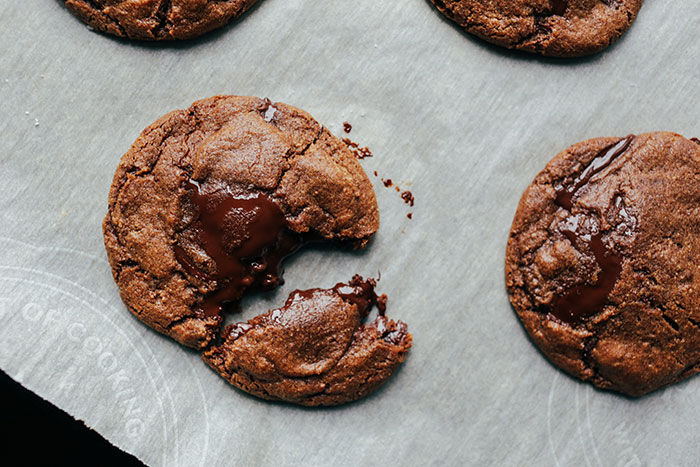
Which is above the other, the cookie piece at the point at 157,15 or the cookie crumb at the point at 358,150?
the cookie piece at the point at 157,15

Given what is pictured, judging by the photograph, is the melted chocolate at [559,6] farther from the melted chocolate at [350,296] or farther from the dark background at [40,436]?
the dark background at [40,436]

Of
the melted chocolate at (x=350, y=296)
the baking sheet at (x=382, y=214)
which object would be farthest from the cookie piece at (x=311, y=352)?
the baking sheet at (x=382, y=214)

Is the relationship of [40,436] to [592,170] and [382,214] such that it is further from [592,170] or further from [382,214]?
[592,170]

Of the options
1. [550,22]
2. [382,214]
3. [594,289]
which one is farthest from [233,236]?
[550,22]

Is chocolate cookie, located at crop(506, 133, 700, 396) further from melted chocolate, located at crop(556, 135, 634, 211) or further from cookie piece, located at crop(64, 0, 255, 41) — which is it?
cookie piece, located at crop(64, 0, 255, 41)

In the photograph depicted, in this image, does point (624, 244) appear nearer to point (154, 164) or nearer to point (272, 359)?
point (272, 359)

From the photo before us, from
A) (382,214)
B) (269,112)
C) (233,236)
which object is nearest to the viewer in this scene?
(233,236)

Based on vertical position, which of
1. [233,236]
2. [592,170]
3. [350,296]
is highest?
[592,170]

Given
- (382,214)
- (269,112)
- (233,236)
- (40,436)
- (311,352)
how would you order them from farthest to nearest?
(40,436)
(382,214)
(269,112)
(311,352)
(233,236)
